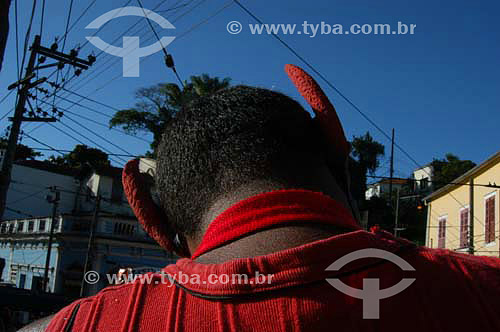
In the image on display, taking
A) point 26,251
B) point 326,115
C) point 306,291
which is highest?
point 326,115

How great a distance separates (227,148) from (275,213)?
0.67 ft

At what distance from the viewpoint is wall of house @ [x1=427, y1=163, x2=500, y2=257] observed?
53.0ft

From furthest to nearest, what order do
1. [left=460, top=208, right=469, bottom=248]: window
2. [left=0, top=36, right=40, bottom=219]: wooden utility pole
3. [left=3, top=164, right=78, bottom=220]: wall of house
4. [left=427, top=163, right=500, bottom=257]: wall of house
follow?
[left=3, top=164, right=78, bottom=220]: wall of house, [left=460, top=208, right=469, bottom=248]: window, [left=427, top=163, right=500, bottom=257]: wall of house, [left=0, top=36, right=40, bottom=219]: wooden utility pole

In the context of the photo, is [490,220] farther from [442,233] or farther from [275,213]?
[275,213]

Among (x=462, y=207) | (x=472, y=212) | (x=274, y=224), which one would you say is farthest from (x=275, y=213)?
(x=462, y=207)

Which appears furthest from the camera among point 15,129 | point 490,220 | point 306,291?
point 490,220

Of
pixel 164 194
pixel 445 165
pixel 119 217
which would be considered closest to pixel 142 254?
pixel 119 217

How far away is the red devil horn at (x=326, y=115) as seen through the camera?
1082 millimetres

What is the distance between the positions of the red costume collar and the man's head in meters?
0.05

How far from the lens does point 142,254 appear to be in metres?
23.5

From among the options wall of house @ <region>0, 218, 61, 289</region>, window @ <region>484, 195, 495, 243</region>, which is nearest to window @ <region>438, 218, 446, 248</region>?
window @ <region>484, 195, 495, 243</region>

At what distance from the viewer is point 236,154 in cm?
103

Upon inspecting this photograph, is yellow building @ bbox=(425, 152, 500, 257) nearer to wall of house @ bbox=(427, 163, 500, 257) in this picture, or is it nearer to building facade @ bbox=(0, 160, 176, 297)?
wall of house @ bbox=(427, 163, 500, 257)

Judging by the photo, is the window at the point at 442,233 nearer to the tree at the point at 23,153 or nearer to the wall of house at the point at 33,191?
the wall of house at the point at 33,191
